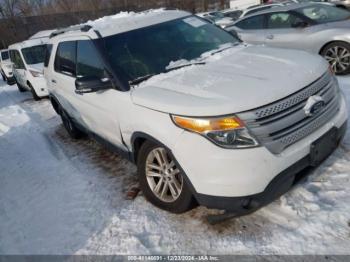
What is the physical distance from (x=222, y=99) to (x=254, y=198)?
82 centimetres

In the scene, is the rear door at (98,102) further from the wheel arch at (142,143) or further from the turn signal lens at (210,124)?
the turn signal lens at (210,124)

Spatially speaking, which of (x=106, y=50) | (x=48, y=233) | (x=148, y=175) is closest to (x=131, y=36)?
(x=106, y=50)

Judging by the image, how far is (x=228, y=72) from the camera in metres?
3.42

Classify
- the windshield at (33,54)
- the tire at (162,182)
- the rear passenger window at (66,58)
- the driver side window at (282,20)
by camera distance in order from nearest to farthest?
the tire at (162,182)
the rear passenger window at (66,58)
the driver side window at (282,20)
the windshield at (33,54)

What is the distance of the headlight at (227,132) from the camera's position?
2805 millimetres

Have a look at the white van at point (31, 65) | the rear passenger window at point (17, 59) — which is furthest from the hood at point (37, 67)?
the rear passenger window at point (17, 59)

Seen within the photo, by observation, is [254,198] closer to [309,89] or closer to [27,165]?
[309,89]

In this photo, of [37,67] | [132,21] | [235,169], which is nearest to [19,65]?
[37,67]

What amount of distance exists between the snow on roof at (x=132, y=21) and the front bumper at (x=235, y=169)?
6.32 ft

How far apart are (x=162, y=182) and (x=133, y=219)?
0.50 meters

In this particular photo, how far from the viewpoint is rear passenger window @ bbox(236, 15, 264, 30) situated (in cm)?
856

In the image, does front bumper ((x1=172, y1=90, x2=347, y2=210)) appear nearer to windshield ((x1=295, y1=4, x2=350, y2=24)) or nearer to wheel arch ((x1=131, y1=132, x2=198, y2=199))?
wheel arch ((x1=131, y1=132, x2=198, y2=199))

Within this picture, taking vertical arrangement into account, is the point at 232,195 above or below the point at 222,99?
below

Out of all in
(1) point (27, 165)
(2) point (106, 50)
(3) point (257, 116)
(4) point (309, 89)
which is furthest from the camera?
(1) point (27, 165)
